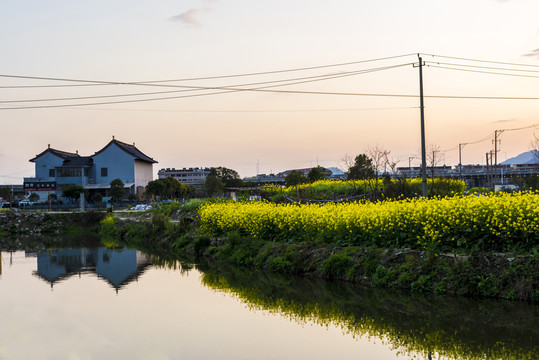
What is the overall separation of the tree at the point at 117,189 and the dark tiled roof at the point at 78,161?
10237 mm

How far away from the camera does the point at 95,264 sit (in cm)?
2219

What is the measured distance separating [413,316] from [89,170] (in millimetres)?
70182

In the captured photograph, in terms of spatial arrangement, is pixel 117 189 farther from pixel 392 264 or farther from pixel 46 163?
pixel 392 264

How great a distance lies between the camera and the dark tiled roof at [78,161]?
74.4m

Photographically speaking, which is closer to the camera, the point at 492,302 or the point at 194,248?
the point at 492,302

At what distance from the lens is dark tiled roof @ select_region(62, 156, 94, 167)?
74.4 m

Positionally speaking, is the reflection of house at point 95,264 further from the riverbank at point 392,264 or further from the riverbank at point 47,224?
the riverbank at point 47,224

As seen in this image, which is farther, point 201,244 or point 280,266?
point 201,244

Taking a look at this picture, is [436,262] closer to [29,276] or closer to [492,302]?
[492,302]

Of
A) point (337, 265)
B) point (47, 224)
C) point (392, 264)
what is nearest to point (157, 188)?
point (47, 224)

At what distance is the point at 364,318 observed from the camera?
1128 cm

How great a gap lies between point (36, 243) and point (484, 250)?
2956 centimetres

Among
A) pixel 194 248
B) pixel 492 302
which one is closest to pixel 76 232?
pixel 194 248

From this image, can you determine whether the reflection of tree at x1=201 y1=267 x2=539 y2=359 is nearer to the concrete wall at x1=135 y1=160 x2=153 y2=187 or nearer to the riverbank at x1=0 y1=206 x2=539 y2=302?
the riverbank at x1=0 y1=206 x2=539 y2=302
